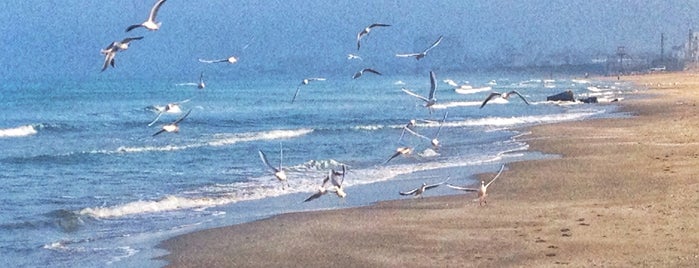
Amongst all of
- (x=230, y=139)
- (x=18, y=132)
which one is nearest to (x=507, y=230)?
(x=230, y=139)

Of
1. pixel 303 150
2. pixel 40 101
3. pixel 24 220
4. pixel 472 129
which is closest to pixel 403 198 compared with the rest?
pixel 24 220

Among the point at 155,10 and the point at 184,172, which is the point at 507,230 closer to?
the point at 155,10

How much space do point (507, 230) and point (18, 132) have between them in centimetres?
3737

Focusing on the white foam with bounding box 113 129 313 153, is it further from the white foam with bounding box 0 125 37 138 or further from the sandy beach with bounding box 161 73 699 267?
the sandy beach with bounding box 161 73 699 267

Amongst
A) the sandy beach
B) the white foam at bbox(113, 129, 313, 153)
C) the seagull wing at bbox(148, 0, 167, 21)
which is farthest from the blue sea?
the seagull wing at bbox(148, 0, 167, 21)

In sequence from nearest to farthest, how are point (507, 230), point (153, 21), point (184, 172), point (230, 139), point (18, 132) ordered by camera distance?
1. point (153, 21)
2. point (507, 230)
3. point (184, 172)
4. point (230, 139)
5. point (18, 132)

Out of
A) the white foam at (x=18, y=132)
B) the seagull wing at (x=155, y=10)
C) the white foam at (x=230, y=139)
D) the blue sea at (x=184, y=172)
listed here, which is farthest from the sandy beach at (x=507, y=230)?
the white foam at (x=18, y=132)

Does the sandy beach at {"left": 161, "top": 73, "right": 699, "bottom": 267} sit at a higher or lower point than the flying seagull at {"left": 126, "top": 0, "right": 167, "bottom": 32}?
lower

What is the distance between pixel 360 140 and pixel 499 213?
70.6 feet

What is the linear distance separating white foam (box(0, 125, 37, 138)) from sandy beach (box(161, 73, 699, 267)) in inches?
1214

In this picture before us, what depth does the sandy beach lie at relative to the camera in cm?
1179

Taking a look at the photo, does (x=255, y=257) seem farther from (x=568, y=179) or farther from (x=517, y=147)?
(x=517, y=147)

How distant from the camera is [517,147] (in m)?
30.0

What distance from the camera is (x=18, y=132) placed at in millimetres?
46031
